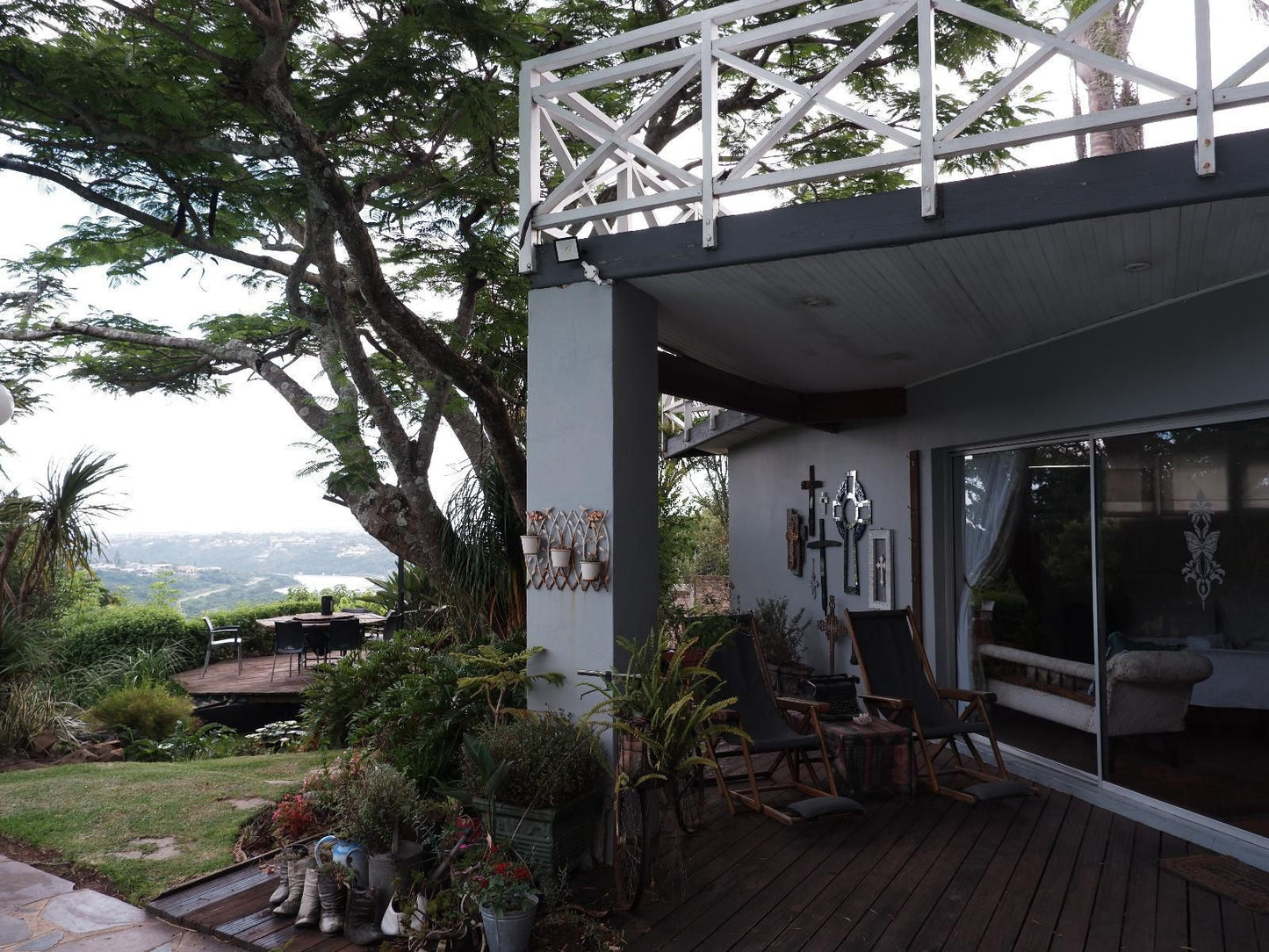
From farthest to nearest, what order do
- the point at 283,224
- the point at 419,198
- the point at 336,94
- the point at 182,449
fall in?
the point at 182,449, the point at 283,224, the point at 419,198, the point at 336,94

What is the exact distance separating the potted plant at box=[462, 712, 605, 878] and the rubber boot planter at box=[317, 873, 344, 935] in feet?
1.94

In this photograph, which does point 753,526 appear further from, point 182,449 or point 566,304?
point 182,449

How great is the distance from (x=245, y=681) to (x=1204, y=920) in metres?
10.2

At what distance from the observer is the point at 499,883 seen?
10.0 ft

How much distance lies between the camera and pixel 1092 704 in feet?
15.8

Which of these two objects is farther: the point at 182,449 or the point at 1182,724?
the point at 182,449

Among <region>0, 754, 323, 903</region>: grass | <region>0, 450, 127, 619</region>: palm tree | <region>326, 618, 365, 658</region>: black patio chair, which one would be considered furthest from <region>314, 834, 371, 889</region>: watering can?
<region>326, 618, 365, 658</region>: black patio chair

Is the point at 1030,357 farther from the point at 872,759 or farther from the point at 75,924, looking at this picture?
the point at 75,924

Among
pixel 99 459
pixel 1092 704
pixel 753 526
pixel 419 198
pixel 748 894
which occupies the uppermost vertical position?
pixel 419 198

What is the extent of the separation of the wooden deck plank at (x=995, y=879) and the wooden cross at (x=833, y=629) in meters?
2.63

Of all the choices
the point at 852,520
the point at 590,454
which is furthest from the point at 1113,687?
the point at 590,454

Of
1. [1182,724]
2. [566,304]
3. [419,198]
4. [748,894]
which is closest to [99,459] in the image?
[419,198]

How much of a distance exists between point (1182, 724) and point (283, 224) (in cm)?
779

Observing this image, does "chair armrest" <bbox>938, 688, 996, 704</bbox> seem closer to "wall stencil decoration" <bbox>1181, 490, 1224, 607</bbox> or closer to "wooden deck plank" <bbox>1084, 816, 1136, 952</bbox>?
"wooden deck plank" <bbox>1084, 816, 1136, 952</bbox>
